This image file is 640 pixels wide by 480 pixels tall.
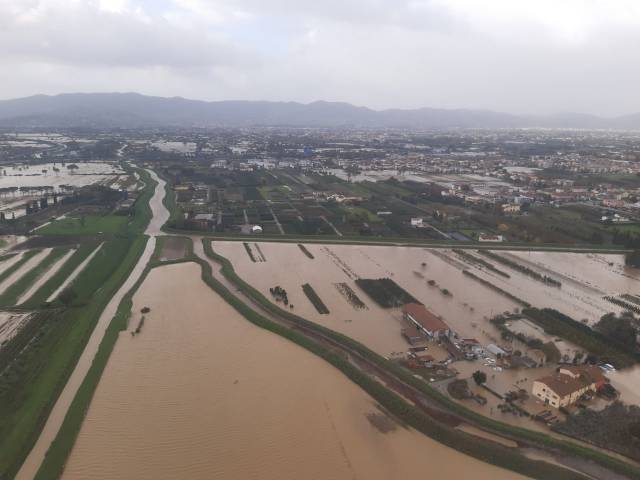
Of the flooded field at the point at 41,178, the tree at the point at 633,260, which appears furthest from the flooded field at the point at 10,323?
the tree at the point at 633,260

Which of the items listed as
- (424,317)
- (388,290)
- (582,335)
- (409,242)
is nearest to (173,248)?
(388,290)

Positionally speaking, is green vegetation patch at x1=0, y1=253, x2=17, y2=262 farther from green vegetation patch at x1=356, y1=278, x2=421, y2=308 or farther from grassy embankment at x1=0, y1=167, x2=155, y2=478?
green vegetation patch at x1=356, y1=278, x2=421, y2=308

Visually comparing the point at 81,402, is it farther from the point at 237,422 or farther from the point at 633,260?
the point at 633,260

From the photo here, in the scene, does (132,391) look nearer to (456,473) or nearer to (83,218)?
(456,473)

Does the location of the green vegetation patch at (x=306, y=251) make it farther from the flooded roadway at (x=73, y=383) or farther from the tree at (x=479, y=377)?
the tree at (x=479, y=377)

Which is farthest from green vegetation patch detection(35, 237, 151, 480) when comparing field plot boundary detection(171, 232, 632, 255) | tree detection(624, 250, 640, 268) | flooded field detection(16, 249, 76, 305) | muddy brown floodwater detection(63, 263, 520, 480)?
tree detection(624, 250, 640, 268)
